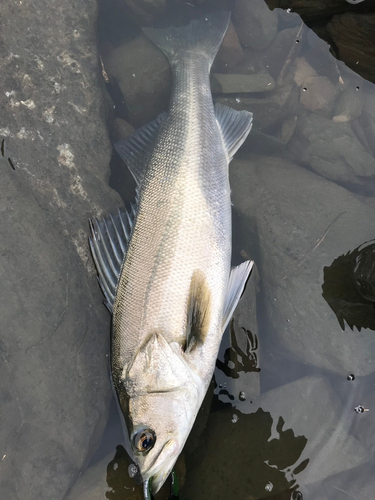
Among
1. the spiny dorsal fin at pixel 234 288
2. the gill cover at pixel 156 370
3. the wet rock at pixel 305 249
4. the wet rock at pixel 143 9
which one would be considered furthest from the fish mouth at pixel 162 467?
the wet rock at pixel 143 9

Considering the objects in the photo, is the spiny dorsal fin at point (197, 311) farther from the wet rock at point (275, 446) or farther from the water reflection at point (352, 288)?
the water reflection at point (352, 288)

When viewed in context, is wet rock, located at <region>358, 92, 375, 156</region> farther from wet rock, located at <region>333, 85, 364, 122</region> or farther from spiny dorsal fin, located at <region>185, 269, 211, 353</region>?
→ spiny dorsal fin, located at <region>185, 269, 211, 353</region>

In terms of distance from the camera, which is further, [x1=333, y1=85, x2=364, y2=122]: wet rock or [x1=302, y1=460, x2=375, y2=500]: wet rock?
[x1=333, y1=85, x2=364, y2=122]: wet rock

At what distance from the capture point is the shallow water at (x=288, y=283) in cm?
283

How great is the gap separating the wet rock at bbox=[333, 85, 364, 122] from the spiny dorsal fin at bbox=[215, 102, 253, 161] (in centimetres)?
105

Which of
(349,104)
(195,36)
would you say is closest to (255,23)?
(195,36)

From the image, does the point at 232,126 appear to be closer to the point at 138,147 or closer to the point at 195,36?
the point at 138,147

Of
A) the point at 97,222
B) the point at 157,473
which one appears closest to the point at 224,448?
the point at 157,473

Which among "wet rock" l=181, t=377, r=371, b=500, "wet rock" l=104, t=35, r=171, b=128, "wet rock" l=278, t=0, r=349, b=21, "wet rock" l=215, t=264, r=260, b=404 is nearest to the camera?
"wet rock" l=181, t=377, r=371, b=500

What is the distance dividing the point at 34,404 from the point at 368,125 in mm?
3714

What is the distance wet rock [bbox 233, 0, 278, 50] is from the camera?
3787 mm

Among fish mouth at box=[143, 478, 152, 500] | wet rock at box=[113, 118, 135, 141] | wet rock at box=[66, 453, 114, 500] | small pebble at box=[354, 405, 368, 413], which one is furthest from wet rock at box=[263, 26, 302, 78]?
wet rock at box=[66, 453, 114, 500]

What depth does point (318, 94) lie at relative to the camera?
376cm

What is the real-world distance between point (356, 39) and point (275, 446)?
3.42 metres
